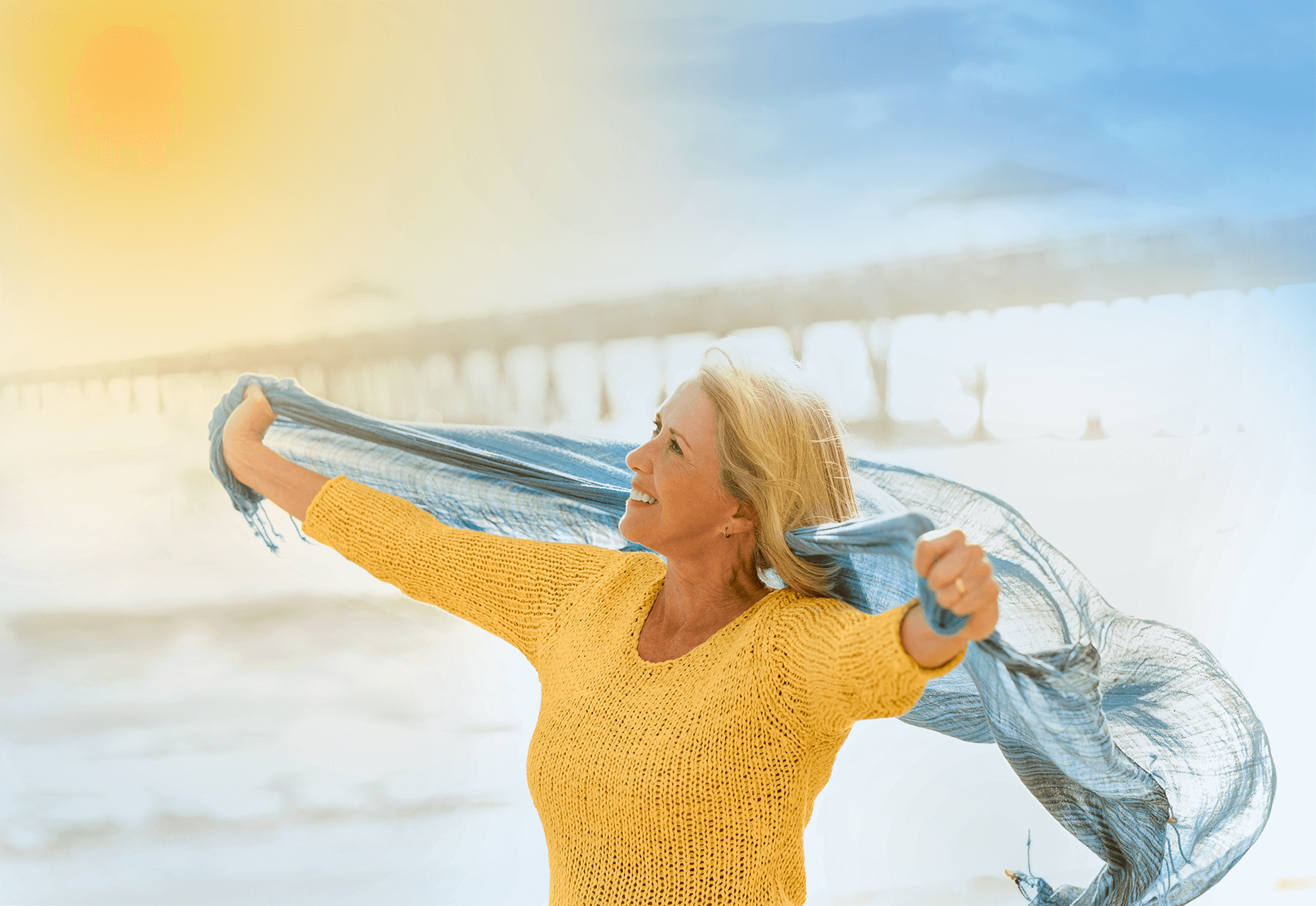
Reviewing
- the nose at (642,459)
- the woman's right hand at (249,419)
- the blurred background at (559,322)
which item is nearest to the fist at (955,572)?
the nose at (642,459)

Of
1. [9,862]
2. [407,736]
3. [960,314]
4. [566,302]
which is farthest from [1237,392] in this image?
[9,862]

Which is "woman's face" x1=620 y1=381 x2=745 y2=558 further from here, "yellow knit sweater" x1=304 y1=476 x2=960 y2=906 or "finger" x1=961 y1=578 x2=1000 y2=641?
"finger" x1=961 y1=578 x2=1000 y2=641

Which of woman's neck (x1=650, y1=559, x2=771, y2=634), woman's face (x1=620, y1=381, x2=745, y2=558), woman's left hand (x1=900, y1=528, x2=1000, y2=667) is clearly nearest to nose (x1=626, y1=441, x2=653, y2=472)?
woman's face (x1=620, y1=381, x2=745, y2=558)

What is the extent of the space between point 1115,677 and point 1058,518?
2.84ft

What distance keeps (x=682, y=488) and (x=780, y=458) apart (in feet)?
0.34

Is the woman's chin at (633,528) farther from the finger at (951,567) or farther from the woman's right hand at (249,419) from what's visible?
the woman's right hand at (249,419)

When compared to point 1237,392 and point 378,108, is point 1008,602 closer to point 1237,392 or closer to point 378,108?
point 1237,392

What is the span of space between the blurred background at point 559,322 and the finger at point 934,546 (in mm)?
1276

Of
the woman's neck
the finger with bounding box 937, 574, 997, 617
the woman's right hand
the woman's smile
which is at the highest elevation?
the finger with bounding box 937, 574, 997, 617

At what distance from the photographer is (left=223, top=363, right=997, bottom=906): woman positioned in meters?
0.93

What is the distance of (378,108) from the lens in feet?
6.79

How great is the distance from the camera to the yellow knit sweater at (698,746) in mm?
915

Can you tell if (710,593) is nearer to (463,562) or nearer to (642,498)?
(642,498)

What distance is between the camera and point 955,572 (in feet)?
2.29
